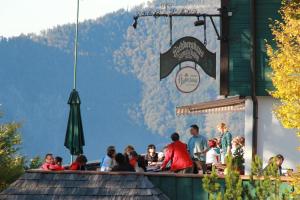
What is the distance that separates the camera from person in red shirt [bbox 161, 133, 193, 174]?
21.9 metres

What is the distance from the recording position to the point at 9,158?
152ft

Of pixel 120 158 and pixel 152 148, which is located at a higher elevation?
pixel 152 148

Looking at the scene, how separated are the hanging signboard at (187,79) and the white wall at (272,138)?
5.50ft

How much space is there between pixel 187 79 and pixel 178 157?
136 inches

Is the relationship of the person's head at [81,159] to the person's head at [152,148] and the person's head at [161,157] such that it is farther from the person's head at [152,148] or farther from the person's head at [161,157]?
the person's head at [161,157]

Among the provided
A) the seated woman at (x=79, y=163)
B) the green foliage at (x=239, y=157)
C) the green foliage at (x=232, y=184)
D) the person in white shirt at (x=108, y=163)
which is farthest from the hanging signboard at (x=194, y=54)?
the green foliage at (x=232, y=184)

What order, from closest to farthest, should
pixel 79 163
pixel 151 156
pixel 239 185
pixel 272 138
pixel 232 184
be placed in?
pixel 239 185 < pixel 232 184 < pixel 79 163 < pixel 272 138 < pixel 151 156

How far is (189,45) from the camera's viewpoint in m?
24.7

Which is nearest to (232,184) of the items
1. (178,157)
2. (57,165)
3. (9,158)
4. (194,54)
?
(178,157)

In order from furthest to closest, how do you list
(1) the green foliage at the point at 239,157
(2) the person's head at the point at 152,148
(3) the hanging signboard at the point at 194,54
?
(2) the person's head at the point at 152,148
(3) the hanging signboard at the point at 194,54
(1) the green foliage at the point at 239,157

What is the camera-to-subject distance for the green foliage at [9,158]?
4053cm

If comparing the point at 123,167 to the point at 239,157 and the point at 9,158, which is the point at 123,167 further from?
the point at 9,158

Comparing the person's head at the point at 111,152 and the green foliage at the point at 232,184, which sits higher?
the person's head at the point at 111,152

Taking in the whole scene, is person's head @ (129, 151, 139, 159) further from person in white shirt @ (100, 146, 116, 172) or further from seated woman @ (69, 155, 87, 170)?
seated woman @ (69, 155, 87, 170)
